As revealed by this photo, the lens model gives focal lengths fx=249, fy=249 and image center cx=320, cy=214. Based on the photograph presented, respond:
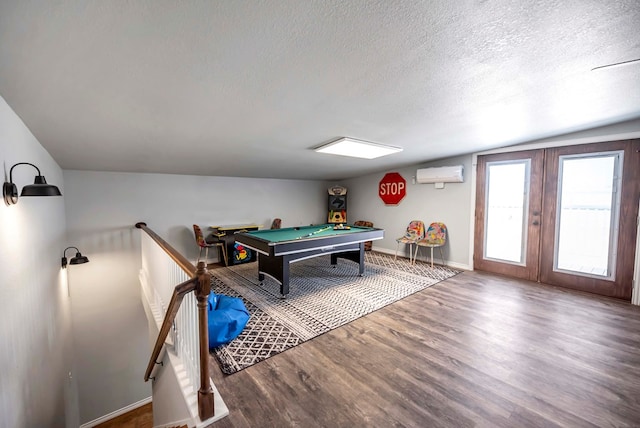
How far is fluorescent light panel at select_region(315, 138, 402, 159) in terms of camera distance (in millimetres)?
3354

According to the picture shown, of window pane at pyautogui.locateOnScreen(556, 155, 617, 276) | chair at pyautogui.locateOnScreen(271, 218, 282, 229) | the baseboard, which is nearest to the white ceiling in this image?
window pane at pyautogui.locateOnScreen(556, 155, 617, 276)

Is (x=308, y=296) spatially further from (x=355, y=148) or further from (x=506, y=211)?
(x=506, y=211)

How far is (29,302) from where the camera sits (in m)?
2.03

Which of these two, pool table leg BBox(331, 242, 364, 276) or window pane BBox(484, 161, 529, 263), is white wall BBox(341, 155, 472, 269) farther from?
pool table leg BBox(331, 242, 364, 276)

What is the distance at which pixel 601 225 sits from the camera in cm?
348

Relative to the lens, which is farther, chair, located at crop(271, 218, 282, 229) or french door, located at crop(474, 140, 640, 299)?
chair, located at crop(271, 218, 282, 229)

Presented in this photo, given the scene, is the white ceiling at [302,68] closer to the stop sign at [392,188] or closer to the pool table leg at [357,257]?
the pool table leg at [357,257]

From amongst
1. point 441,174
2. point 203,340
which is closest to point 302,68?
point 203,340

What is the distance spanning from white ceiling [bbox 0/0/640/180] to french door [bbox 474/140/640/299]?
717 mm

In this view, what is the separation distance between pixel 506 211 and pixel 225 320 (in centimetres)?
474

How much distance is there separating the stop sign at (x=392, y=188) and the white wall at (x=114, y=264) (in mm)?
4290

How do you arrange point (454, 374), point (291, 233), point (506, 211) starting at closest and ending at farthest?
1. point (454, 374)
2. point (291, 233)
3. point (506, 211)

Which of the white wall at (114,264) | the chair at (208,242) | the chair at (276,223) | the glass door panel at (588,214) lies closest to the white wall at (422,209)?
the glass door panel at (588,214)

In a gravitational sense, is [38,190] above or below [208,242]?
above
